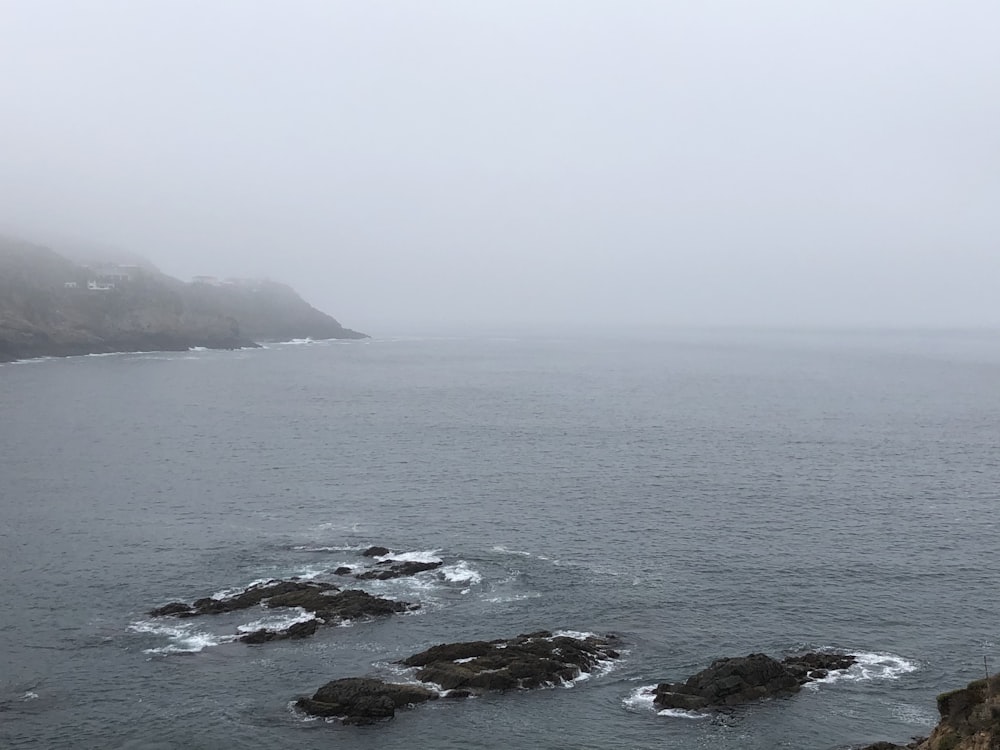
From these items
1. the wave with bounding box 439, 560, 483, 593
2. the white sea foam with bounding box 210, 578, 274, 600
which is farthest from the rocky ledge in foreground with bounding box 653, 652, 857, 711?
the white sea foam with bounding box 210, 578, 274, 600

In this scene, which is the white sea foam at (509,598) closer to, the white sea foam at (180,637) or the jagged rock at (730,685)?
the jagged rock at (730,685)

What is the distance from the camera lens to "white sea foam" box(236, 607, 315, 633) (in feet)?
207

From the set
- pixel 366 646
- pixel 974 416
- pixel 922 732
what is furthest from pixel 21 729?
pixel 974 416

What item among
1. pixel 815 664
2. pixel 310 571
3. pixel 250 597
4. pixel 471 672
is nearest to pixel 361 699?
pixel 471 672

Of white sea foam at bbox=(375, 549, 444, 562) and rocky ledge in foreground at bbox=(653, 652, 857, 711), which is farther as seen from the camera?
white sea foam at bbox=(375, 549, 444, 562)

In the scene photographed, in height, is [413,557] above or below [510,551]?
below

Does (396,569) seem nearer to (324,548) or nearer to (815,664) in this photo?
(324,548)

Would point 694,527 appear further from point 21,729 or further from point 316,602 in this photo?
point 21,729

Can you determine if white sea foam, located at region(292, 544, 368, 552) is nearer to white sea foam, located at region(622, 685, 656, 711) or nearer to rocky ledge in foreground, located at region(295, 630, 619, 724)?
rocky ledge in foreground, located at region(295, 630, 619, 724)

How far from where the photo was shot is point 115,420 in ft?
493

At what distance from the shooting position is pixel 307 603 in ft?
220

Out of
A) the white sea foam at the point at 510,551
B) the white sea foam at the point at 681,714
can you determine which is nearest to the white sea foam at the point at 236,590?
the white sea foam at the point at 510,551

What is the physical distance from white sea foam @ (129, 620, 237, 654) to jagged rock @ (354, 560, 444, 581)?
14681 millimetres

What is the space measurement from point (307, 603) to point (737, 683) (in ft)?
107
